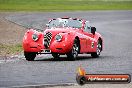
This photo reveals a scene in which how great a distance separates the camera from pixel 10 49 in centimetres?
2605

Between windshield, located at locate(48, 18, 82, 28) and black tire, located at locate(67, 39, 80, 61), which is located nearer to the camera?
black tire, located at locate(67, 39, 80, 61)

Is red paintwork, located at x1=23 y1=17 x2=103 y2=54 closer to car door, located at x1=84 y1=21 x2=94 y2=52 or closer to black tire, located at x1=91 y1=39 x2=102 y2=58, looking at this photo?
car door, located at x1=84 y1=21 x2=94 y2=52

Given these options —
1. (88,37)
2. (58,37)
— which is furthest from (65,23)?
(58,37)

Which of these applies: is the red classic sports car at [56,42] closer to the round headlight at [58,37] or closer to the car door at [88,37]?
the round headlight at [58,37]

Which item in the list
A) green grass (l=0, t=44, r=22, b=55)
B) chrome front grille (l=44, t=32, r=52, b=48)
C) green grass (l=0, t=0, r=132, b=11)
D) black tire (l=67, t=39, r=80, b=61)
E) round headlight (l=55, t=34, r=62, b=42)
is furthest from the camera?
green grass (l=0, t=0, r=132, b=11)

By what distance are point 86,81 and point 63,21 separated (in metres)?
12.5

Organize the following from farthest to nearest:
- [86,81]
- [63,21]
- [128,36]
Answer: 1. [128,36]
2. [63,21]
3. [86,81]

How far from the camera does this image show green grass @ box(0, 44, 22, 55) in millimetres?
24564

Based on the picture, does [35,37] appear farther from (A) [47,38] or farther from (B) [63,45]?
(B) [63,45]

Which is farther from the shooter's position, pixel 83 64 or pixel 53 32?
pixel 53 32

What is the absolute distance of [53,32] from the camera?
20344 millimetres

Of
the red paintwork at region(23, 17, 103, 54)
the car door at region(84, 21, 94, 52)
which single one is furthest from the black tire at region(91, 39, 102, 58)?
the red paintwork at region(23, 17, 103, 54)

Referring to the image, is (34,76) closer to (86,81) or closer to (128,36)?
(86,81)

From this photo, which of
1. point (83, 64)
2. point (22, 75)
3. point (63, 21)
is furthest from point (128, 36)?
point (22, 75)
